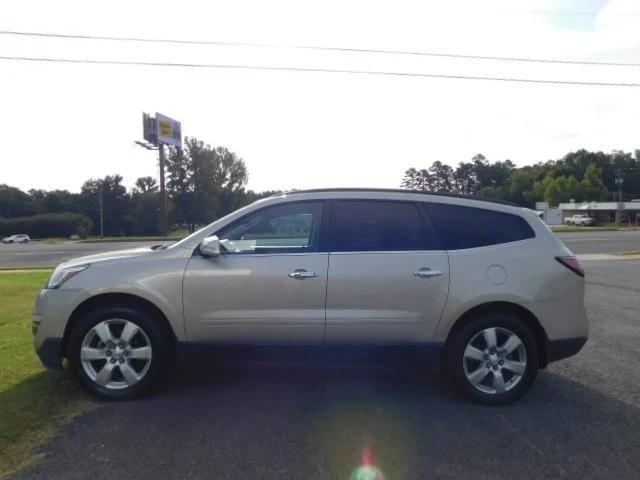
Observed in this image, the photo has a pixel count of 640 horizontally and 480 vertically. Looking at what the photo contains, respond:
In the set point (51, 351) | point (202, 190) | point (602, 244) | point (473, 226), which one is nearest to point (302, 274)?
point (473, 226)

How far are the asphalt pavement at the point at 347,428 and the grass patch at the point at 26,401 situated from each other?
0.15 meters

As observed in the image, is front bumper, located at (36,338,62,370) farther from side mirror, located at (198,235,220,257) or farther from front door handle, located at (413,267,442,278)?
front door handle, located at (413,267,442,278)

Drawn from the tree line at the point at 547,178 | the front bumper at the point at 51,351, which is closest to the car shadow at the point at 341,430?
the front bumper at the point at 51,351

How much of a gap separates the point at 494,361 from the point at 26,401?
393 cm

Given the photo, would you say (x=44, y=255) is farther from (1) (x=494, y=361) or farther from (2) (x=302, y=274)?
(1) (x=494, y=361)

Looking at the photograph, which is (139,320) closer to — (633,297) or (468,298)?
(468,298)

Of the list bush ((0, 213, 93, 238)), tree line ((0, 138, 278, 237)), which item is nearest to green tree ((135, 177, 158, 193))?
tree line ((0, 138, 278, 237))

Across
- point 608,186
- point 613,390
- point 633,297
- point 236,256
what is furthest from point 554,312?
point 608,186

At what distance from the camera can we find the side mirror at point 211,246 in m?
4.17

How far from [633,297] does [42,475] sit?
10101 mm

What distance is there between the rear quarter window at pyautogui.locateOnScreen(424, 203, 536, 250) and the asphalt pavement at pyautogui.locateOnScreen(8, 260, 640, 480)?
3.75 feet

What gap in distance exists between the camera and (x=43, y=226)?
79938 millimetres

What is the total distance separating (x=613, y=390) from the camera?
15.1 feet

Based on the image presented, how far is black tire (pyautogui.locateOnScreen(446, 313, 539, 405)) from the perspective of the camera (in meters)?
4.25
